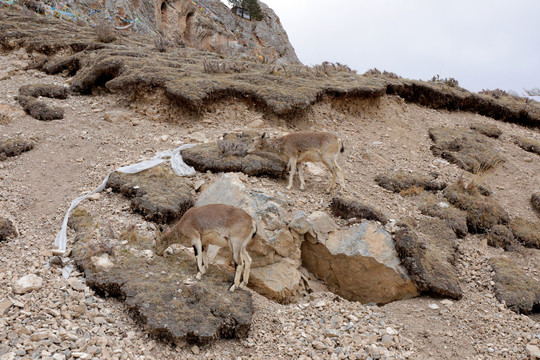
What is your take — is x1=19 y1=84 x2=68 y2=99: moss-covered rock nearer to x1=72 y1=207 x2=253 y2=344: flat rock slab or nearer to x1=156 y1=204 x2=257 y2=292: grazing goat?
x1=72 y1=207 x2=253 y2=344: flat rock slab

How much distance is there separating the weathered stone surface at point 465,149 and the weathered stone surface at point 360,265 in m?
7.37

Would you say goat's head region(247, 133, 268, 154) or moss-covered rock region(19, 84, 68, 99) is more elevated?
goat's head region(247, 133, 268, 154)

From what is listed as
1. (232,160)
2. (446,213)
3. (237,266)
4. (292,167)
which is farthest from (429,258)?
(232,160)

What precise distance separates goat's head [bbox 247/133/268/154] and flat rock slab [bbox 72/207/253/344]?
4121 millimetres

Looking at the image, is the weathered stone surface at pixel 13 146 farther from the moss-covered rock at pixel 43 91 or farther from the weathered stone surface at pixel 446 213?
the weathered stone surface at pixel 446 213

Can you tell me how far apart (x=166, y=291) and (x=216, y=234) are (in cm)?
127

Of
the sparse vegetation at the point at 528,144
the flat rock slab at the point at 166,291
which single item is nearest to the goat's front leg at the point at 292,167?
the flat rock slab at the point at 166,291

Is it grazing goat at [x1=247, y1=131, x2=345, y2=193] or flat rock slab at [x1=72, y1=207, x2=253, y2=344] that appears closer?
flat rock slab at [x1=72, y1=207, x2=253, y2=344]

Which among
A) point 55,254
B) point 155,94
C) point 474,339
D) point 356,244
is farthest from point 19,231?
point 474,339

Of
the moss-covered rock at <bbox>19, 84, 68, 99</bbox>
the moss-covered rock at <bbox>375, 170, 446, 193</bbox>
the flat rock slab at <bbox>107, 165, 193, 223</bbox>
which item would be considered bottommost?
the flat rock slab at <bbox>107, 165, 193, 223</bbox>

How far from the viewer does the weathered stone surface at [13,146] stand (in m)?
10.9

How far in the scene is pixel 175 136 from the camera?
12695mm

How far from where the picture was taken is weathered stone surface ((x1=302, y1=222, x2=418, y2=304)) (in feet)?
26.9

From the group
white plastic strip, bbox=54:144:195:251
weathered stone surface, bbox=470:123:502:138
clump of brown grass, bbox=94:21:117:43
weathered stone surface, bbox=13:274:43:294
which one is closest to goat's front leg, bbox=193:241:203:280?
weathered stone surface, bbox=13:274:43:294
